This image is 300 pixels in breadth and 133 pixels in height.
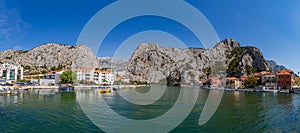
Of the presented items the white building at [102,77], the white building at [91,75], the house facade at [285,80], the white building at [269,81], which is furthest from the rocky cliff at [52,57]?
the house facade at [285,80]

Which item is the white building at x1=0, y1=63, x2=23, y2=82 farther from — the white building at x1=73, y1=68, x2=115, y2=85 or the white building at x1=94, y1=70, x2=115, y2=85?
the white building at x1=94, y1=70, x2=115, y2=85

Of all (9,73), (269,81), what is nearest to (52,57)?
(9,73)

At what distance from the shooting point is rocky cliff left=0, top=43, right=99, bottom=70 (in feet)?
466

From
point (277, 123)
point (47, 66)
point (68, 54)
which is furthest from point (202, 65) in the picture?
point (277, 123)

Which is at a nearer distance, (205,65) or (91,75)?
(91,75)

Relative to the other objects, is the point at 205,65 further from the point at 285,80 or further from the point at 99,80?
the point at 99,80

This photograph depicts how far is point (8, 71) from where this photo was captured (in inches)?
3440

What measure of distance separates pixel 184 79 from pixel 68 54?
89.0 meters

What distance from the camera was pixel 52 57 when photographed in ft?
485

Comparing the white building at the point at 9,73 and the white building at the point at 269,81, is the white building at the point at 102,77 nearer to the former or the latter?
the white building at the point at 9,73

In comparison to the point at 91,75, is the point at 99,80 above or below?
below

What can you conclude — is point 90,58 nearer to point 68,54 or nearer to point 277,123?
point 68,54

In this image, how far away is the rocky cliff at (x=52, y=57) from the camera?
142m

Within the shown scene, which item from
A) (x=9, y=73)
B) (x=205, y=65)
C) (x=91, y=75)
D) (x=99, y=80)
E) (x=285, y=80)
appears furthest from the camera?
(x=205, y=65)
